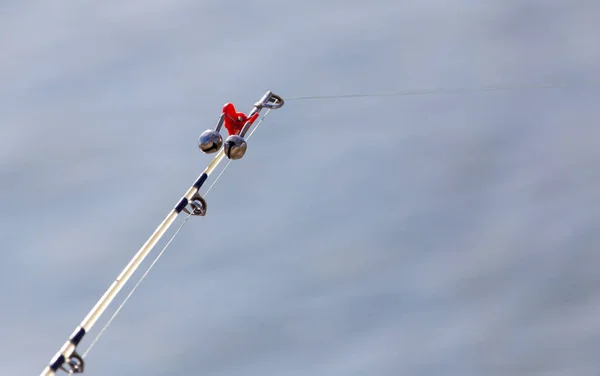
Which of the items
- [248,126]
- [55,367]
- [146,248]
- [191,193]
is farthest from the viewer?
[248,126]

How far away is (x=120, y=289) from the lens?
45.2 metres

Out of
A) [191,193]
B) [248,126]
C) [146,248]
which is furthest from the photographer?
[248,126]

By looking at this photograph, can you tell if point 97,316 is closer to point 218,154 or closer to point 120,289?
point 120,289

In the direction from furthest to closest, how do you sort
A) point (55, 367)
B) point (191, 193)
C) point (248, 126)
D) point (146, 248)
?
point (248, 126)
point (191, 193)
point (146, 248)
point (55, 367)

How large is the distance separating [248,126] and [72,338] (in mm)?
14281

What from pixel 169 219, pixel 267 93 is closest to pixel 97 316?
pixel 169 219

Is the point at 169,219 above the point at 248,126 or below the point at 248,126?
below

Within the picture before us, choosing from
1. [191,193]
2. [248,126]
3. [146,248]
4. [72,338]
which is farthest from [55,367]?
[248,126]

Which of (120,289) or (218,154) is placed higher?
(218,154)

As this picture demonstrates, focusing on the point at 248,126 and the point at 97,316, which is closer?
the point at 97,316

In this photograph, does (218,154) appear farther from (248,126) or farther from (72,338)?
(72,338)

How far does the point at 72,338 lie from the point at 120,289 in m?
2.23

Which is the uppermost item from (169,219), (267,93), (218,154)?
(267,93)

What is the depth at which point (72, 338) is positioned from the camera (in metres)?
43.8
